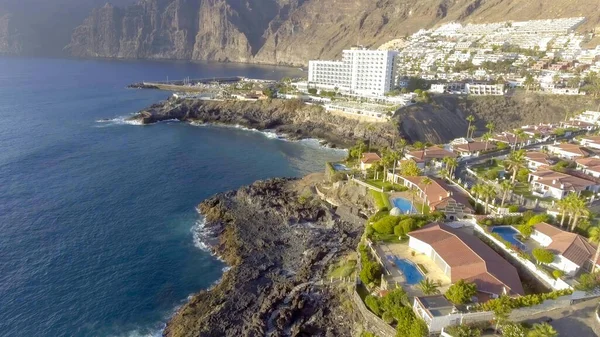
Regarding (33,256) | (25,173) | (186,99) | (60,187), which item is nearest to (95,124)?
(186,99)

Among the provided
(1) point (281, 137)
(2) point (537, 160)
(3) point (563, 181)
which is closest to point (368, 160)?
(2) point (537, 160)

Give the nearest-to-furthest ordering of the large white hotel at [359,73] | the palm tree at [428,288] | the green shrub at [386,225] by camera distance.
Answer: the palm tree at [428,288], the green shrub at [386,225], the large white hotel at [359,73]

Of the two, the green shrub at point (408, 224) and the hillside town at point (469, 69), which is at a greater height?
the hillside town at point (469, 69)

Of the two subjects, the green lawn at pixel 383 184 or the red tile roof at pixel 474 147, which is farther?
the red tile roof at pixel 474 147

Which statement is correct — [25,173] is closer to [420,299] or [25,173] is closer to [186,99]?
[186,99]

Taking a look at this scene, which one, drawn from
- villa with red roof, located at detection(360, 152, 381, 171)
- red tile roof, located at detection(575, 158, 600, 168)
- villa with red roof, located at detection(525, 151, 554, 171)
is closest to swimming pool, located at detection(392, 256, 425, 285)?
villa with red roof, located at detection(360, 152, 381, 171)

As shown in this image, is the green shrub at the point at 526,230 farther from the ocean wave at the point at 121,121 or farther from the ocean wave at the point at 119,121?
the ocean wave at the point at 119,121

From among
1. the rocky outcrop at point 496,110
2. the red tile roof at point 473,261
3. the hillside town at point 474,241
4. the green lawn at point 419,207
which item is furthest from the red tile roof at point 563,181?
the rocky outcrop at point 496,110
